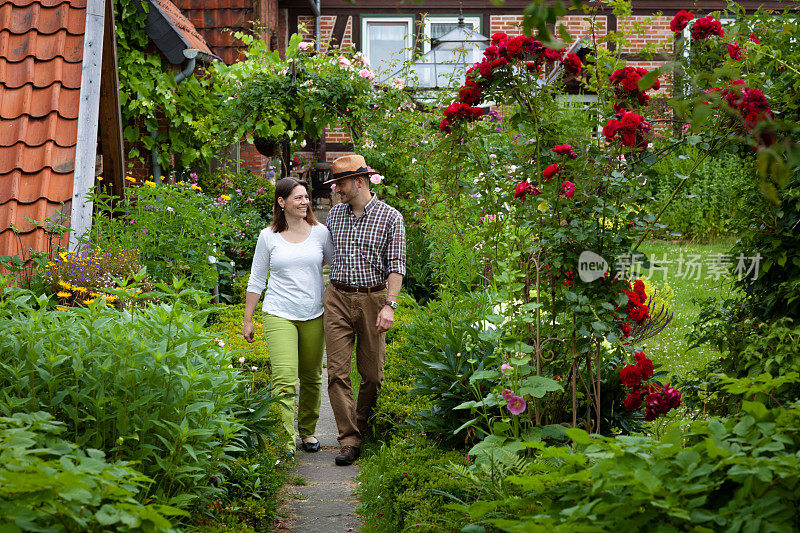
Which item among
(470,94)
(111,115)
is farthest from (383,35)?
(470,94)

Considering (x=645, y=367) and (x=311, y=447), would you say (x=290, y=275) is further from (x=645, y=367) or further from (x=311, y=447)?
(x=645, y=367)

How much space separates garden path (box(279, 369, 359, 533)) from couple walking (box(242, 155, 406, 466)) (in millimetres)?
174

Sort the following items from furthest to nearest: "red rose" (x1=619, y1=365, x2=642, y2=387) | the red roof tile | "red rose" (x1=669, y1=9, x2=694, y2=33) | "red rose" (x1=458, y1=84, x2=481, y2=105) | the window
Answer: the window
the red roof tile
"red rose" (x1=458, y1=84, x2=481, y2=105)
"red rose" (x1=619, y1=365, x2=642, y2=387)
"red rose" (x1=669, y1=9, x2=694, y2=33)

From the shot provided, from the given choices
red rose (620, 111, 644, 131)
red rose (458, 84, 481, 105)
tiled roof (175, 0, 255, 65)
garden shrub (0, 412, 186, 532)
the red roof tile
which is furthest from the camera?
tiled roof (175, 0, 255, 65)

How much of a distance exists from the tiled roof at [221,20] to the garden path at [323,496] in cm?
877

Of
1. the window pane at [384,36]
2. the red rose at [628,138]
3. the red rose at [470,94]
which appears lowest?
the red rose at [628,138]

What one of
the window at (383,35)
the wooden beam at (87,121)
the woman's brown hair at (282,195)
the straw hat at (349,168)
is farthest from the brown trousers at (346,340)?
the window at (383,35)

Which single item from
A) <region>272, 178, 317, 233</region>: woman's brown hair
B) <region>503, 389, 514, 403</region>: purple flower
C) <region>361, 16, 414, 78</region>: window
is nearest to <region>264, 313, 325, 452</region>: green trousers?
<region>272, 178, 317, 233</region>: woman's brown hair

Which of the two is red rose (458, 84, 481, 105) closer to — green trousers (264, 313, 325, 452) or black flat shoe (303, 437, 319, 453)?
green trousers (264, 313, 325, 452)

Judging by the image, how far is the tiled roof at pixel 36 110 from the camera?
4.82 m

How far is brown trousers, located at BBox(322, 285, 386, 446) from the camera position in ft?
16.7

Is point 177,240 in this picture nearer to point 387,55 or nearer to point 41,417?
point 41,417

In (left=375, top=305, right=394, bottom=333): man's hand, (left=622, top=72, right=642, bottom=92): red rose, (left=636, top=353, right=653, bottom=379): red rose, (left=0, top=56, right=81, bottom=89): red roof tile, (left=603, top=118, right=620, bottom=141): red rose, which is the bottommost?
(left=636, top=353, right=653, bottom=379): red rose

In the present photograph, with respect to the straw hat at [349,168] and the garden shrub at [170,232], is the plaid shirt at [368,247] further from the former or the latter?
the garden shrub at [170,232]
